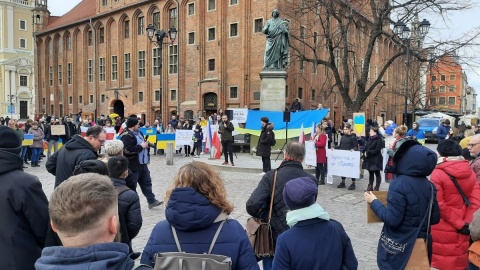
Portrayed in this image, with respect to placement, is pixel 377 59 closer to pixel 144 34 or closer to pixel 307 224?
pixel 144 34

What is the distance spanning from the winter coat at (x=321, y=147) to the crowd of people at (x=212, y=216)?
6.31 m

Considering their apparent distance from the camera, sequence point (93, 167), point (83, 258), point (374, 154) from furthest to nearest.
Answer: point (374, 154) < point (93, 167) < point (83, 258)

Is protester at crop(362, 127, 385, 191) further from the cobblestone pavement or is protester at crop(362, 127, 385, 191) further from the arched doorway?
the arched doorway

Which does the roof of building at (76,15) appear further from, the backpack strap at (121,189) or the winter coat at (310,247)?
the winter coat at (310,247)

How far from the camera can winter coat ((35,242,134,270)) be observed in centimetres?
158

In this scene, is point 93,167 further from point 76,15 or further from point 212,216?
point 76,15

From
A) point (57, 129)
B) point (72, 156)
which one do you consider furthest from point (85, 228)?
point (57, 129)

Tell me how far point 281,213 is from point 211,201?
1706 millimetres

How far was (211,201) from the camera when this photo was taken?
98.8 inches

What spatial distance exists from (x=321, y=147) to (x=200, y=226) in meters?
9.47

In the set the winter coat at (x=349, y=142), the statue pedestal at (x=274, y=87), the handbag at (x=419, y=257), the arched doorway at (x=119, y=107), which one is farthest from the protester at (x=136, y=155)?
the arched doorway at (x=119, y=107)

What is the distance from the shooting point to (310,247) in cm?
277

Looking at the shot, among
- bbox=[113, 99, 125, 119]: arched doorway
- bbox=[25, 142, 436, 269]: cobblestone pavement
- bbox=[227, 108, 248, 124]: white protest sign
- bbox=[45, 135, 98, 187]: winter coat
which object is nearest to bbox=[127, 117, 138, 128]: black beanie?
bbox=[25, 142, 436, 269]: cobblestone pavement

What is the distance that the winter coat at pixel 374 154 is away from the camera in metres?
10.4
